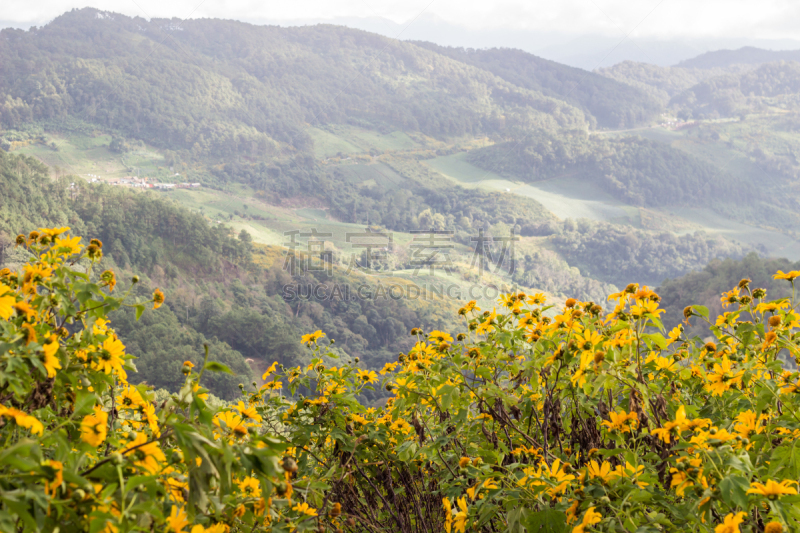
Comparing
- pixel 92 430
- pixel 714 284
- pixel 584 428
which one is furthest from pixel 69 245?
pixel 714 284

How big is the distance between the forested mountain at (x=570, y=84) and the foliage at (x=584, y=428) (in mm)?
94921

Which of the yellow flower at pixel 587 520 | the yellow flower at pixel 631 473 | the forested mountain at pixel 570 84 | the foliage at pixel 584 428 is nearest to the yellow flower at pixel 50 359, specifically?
the foliage at pixel 584 428

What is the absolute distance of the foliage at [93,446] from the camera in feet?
2.09

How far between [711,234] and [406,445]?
2402 inches

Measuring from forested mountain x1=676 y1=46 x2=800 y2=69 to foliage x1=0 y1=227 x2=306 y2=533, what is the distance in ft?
455

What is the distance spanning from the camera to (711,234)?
173 feet

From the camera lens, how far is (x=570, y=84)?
91.7 m

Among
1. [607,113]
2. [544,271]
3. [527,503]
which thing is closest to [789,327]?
[527,503]

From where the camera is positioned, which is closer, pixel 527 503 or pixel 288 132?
pixel 527 503

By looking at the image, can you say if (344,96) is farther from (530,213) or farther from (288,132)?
(530,213)

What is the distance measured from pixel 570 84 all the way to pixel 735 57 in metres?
52.7

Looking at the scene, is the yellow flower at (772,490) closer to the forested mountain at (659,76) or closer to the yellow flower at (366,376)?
the yellow flower at (366,376)

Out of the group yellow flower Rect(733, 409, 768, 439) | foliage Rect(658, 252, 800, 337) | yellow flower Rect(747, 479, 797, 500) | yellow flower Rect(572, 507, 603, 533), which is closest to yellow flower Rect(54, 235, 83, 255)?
yellow flower Rect(572, 507, 603, 533)

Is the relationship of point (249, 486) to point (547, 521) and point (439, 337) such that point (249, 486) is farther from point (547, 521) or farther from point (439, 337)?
point (439, 337)
